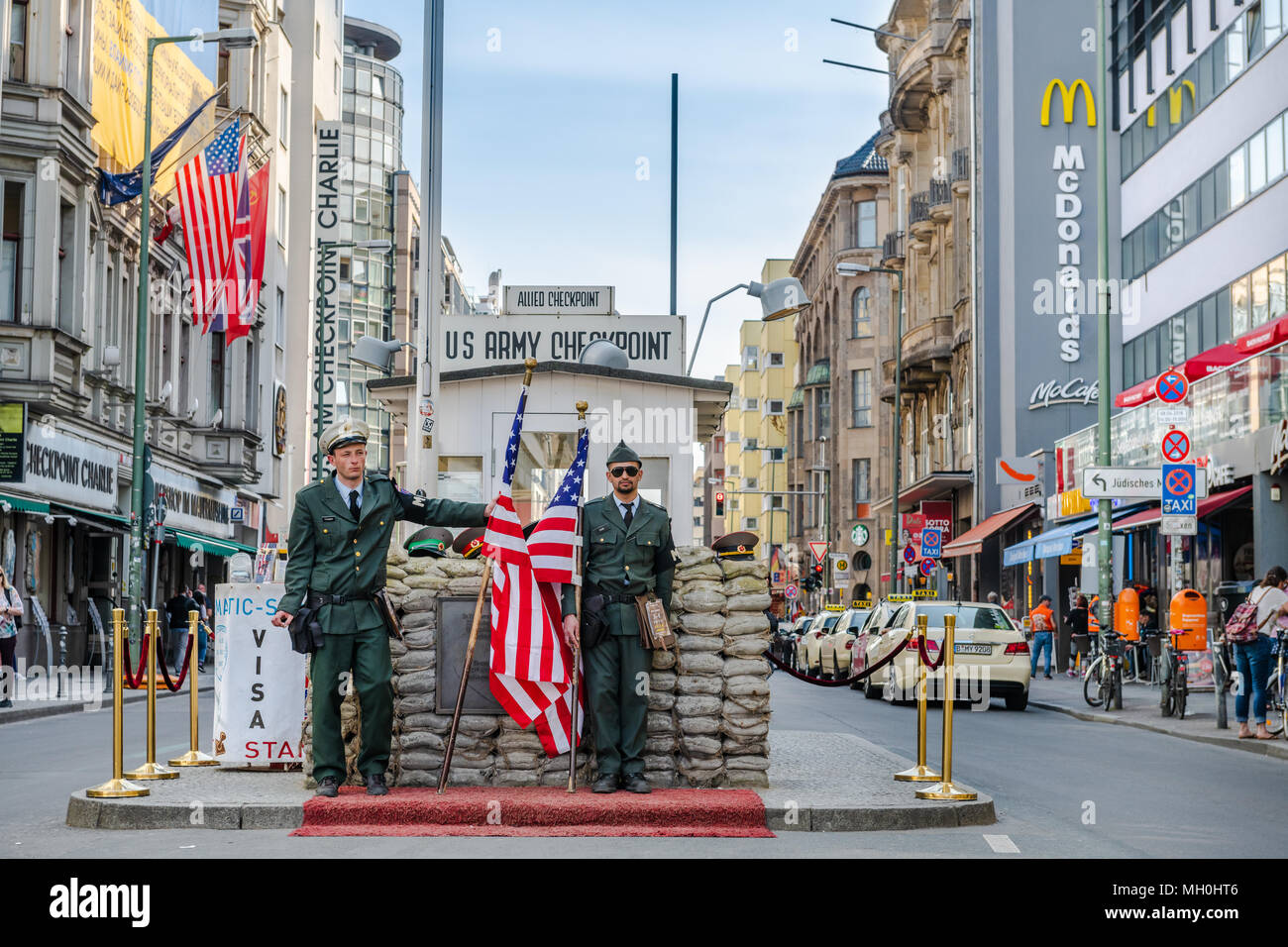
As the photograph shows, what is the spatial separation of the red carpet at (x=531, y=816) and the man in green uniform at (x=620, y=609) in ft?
1.63

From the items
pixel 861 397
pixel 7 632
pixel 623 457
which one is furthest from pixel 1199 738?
pixel 861 397

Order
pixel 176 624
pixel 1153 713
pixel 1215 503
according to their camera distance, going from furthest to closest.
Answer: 1. pixel 176 624
2. pixel 1215 503
3. pixel 1153 713

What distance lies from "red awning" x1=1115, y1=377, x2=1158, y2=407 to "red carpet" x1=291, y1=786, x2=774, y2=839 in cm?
2622

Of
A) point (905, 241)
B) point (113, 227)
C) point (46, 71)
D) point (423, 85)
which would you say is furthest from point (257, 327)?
point (423, 85)

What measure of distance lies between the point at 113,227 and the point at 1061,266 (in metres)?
25.6

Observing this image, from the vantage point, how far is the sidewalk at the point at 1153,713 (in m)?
17.3

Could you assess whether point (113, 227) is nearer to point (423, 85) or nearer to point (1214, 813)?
point (423, 85)

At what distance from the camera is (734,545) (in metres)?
10.7

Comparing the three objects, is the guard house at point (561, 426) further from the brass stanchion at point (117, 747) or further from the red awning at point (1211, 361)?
the red awning at point (1211, 361)

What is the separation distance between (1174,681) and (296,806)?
578 inches

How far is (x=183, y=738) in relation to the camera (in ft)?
56.4

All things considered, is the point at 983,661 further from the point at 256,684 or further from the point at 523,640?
the point at 523,640

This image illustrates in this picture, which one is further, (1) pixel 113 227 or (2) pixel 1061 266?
(2) pixel 1061 266
